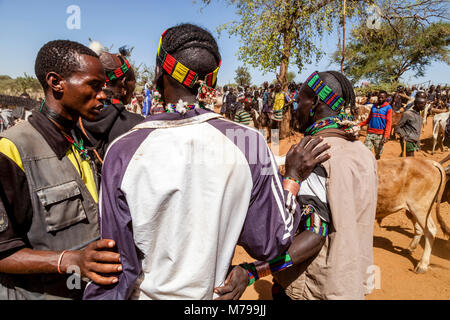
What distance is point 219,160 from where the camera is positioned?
1.08 metres

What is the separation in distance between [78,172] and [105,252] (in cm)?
73

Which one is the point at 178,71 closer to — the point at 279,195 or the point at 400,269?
the point at 279,195

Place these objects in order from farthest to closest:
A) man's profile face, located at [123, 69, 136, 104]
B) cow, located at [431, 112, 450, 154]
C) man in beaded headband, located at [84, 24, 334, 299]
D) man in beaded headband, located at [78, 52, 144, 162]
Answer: cow, located at [431, 112, 450, 154]
man's profile face, located at [123, 69, 136, 104]
man in beaded headband, located at [78, 52, 144, 162]
man in beaded headband, located at [84, 24, 334, 299]

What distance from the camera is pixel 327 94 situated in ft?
6.22

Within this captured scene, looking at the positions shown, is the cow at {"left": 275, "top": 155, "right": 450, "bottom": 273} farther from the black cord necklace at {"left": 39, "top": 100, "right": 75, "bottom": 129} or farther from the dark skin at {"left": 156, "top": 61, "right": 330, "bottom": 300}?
the black cord necklace at {"left": 39, "top": 100, "right": 75, "bottom": 129}

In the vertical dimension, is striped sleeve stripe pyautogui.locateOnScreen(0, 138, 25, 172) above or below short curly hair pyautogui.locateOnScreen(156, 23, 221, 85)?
below

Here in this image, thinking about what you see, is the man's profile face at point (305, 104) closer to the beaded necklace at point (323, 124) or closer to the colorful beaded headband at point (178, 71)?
the beaded necklace at point (323, 124)

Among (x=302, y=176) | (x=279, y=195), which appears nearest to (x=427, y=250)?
(x=302, y=176)

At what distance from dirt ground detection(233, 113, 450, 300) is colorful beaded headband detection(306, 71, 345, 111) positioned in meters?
2.93

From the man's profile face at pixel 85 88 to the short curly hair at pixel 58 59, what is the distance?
0.03m

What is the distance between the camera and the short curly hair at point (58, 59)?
Answer: 164 cm

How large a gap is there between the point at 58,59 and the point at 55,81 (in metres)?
0.13

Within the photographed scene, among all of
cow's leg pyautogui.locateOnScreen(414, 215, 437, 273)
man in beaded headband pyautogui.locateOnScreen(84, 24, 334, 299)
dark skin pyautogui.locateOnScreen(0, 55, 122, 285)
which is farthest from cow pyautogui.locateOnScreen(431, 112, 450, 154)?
dark skin pyautogui.locateOnScreen(0, 55, 122, 285)

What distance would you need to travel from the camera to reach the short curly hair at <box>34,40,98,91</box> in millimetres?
1642
